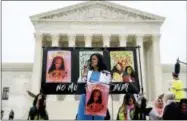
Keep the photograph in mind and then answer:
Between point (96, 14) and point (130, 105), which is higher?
point (96, 14)

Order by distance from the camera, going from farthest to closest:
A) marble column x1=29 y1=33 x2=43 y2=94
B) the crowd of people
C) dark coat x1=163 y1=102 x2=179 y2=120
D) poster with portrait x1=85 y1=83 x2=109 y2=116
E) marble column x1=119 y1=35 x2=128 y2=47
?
marble column x1=119 y1=35 x2=128 y2=47 → marble column x1=29 y1=33 x2=43 y2=94 → poster with portrait x1=85 y1=83 x2=109 y2=116 → the crowd of people → dark coat x1=163 y1=102 x2=179 y2=120

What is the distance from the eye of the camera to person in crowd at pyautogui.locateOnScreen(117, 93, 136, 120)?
11844 millimetres

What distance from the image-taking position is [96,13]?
56.3m

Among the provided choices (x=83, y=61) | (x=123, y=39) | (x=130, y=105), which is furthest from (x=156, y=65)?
(x=83, y=61)

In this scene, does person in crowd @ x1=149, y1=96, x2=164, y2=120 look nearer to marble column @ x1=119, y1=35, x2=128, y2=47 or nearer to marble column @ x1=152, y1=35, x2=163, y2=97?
marble column @ x1=152, y1=35, x2=163, y2=97

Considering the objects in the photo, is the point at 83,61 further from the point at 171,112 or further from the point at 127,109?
the point at 171,112

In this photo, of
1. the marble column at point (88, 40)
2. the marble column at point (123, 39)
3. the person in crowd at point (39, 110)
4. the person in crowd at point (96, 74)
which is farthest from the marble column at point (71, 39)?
the person in crowd at point (96, 74)

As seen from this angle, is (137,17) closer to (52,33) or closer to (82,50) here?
(52,33)

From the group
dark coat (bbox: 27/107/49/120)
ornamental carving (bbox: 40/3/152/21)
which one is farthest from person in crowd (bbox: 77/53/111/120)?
ornamental carving (bbox: 40/3/152/21)

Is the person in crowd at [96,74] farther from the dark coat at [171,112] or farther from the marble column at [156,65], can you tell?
the marble column at [156,65]

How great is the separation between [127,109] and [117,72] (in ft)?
3.75

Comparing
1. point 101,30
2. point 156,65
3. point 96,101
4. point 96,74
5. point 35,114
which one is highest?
point 101,30

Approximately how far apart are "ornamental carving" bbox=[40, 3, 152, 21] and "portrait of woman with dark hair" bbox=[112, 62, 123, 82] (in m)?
44.0

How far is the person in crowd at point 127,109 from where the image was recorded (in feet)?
38.9
